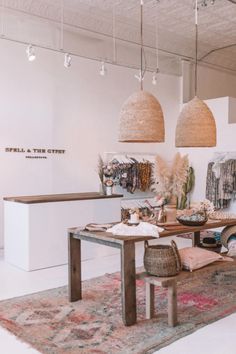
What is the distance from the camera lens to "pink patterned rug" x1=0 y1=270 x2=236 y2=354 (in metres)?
3.03

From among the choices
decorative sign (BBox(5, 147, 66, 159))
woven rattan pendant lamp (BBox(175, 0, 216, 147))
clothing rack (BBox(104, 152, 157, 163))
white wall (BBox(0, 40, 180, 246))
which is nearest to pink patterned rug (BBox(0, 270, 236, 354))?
woven rattan pendant lamp (BBox(175, 0, 216, 147))

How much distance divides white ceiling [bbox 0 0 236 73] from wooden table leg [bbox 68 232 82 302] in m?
3.97

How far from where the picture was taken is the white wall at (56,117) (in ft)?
21.1

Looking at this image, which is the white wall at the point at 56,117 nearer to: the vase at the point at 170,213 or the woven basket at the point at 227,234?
Answer: the vase at the point at 170,213

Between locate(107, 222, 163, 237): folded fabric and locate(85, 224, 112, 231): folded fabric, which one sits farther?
locate(85, 224, 112, 231): folded fabric

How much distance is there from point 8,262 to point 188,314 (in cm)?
301

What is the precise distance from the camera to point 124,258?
3328 mm

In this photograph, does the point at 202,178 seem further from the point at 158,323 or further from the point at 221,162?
the point at 158,323

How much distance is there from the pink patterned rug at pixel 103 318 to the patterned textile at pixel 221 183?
130 inches

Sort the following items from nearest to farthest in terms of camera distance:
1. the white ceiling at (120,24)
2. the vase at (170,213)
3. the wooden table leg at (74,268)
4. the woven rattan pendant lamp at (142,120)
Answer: the woven rattan pendant lamp at (142,120), the wooden table leg at (74,268), the vase at (170,213), the white ceiling at (120,24)

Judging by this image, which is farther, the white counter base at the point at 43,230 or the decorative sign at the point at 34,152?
the decorative sign at the point at 34,152

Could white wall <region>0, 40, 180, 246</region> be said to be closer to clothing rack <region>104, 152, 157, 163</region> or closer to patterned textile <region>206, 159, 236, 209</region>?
clothing rack <region>104, 152, 157, 163</region>

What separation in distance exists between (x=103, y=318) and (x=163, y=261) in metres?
0.76

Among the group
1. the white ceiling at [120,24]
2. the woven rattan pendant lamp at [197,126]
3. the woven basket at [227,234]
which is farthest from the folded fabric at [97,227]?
the white ceiling at [120,24]
